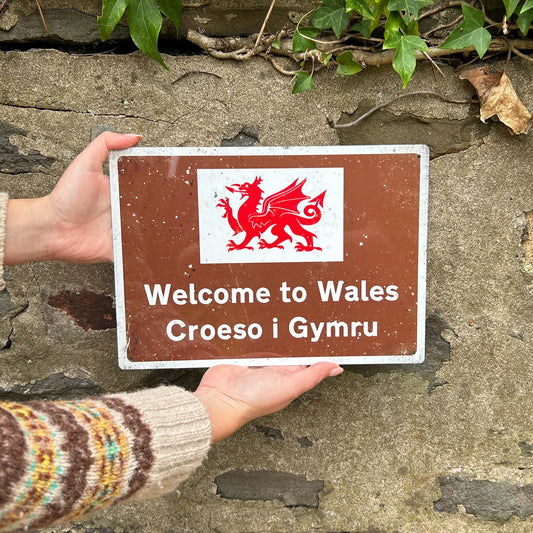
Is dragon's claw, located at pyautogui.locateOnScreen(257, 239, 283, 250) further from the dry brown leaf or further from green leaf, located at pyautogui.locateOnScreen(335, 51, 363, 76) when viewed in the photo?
the dry brown leaf

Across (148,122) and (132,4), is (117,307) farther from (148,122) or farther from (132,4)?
(132,4)

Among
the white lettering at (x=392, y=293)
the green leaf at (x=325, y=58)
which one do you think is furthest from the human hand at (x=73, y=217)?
the white lettering at (x=392, y=293)

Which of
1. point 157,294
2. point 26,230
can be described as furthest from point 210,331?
point 26,230

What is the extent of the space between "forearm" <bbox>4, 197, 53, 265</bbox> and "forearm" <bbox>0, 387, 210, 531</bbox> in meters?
0.40

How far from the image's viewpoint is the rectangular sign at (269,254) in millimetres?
1168

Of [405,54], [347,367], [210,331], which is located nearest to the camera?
[405,54]

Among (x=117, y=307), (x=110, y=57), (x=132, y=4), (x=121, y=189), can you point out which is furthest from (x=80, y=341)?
(x=132, y=4)

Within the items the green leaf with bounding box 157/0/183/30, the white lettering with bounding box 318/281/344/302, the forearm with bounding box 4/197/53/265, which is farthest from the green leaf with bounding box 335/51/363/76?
the forearm with bounding box 4/197/53/265

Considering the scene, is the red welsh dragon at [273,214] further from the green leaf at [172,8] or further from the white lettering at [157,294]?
the green leaf at [172,8]

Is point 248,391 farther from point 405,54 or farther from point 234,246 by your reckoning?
point 405,54

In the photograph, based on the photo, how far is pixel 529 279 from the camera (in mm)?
1283

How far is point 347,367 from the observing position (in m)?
1.34

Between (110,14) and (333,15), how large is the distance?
0.51 m

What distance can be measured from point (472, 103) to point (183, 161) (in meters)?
0.73
